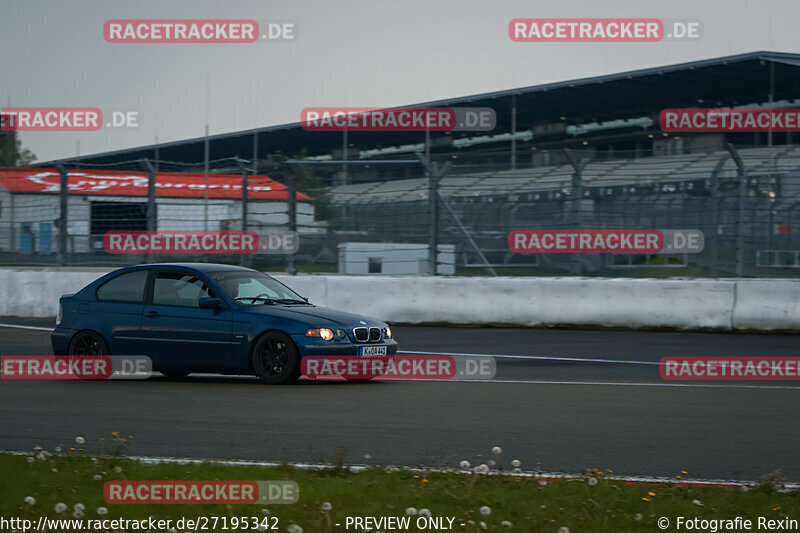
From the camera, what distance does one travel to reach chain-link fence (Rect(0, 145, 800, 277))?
16062 mm

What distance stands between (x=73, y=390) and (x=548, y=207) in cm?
868

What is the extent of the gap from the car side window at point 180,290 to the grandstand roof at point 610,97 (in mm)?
32107

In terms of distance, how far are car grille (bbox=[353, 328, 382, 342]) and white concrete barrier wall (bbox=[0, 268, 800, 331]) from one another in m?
6.61

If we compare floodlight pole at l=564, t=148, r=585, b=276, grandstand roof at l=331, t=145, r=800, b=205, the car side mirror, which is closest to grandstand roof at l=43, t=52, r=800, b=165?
grandstand roof at l=331, t=145, r=800, b=205

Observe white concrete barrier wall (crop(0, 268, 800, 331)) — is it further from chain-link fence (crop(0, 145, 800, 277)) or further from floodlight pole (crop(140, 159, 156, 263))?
floodlight pole (crop(140, 159, 156, 263))

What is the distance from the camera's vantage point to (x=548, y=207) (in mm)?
16719

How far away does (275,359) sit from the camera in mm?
10461

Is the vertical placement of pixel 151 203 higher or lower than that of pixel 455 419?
higher

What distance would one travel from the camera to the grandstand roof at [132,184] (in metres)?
18.1

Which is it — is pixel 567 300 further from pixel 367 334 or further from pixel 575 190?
pixel 367 334

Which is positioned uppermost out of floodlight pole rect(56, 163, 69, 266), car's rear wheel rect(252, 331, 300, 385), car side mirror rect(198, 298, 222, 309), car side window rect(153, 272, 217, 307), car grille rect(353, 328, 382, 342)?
floodlight pole rect(56, 163, 69, 266)

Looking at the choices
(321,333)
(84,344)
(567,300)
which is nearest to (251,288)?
(321,333)

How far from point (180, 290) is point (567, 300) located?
24.5 ft

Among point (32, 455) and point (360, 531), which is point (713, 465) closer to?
point (360, 531)
